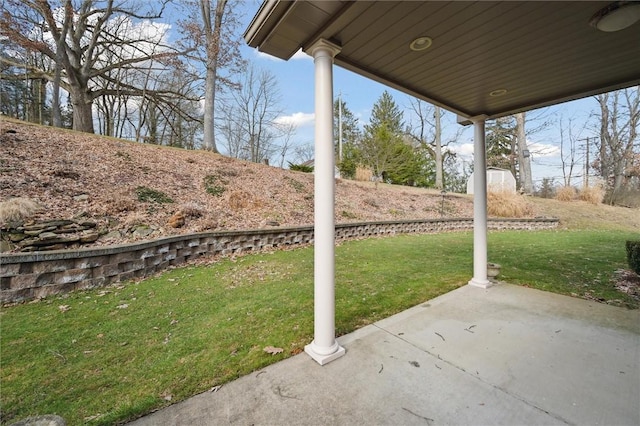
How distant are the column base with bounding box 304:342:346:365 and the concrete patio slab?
0.04 meters

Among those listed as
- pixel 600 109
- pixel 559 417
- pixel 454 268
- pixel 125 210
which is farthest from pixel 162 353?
pixel 600 109

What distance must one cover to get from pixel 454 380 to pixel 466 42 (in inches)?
94.6

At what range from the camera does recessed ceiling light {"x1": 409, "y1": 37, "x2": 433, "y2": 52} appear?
198 centimetres

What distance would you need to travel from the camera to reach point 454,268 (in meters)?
4.45

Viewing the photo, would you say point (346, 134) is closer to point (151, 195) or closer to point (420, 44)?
point (151, 195)

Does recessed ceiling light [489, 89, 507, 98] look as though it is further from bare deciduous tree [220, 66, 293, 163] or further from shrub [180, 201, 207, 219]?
bare deciduous tree [220, 66, 293, 163]

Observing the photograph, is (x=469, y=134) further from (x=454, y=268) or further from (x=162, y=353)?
(x=162, y=353)

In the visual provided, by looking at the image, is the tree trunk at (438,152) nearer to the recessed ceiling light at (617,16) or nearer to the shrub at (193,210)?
the shrub at (193,210)

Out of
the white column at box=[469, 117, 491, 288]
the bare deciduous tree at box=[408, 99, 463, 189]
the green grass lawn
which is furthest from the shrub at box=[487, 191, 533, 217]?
the white column at box=[469, 117, 491, 288]

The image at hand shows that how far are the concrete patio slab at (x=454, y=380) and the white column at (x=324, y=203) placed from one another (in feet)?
0.58

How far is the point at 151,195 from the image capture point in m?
5.69

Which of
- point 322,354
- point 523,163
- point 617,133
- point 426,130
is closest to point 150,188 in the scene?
point 322,354

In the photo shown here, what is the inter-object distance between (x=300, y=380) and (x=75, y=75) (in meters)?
13.5

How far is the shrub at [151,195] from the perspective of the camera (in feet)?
18.1
